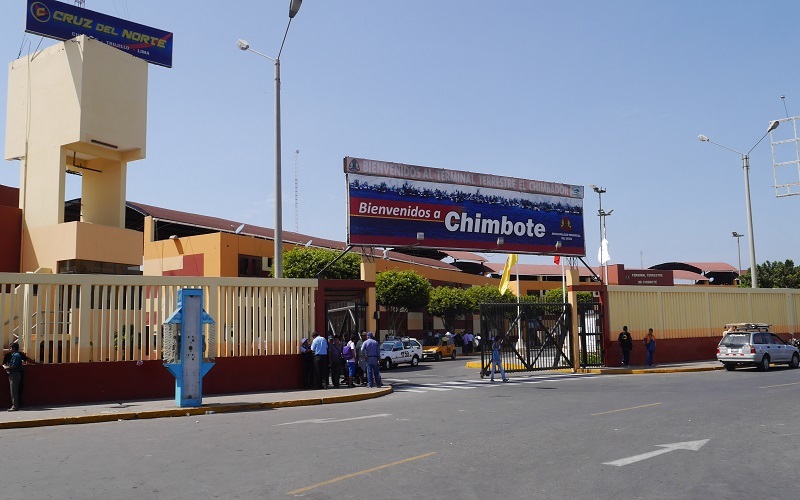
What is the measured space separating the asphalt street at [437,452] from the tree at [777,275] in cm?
5459

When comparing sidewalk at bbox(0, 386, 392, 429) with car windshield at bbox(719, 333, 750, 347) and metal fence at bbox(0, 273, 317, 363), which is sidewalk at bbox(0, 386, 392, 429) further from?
car windshield at bbox(719, 333, 750, 347)

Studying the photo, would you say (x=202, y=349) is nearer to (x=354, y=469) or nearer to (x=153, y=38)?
(x=354, y=469)

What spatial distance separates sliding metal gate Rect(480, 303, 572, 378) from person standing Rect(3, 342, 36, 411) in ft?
50.4

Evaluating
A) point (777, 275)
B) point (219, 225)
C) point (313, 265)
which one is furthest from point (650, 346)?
point (777, 275)

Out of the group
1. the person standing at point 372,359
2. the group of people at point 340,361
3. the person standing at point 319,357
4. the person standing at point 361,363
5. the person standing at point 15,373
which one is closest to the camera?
the person standing at point 15,373

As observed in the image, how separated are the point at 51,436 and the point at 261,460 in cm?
527

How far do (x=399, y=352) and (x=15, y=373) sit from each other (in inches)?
899

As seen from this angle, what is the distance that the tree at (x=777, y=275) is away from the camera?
6412 centimetres

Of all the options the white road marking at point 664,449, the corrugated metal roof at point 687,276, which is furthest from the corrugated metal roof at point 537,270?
the white road marking at point 664,449

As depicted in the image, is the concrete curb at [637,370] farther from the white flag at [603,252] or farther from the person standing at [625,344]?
the white flag at [603,252]

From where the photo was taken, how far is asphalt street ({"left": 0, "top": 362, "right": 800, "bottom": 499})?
755 cm

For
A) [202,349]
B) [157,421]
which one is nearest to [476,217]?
[202,349]

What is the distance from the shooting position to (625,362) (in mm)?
28688

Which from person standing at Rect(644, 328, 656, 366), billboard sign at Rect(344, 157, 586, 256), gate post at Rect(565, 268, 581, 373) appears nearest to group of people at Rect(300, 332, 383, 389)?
billboard sign at Rect(344, 157, 586, 256)
